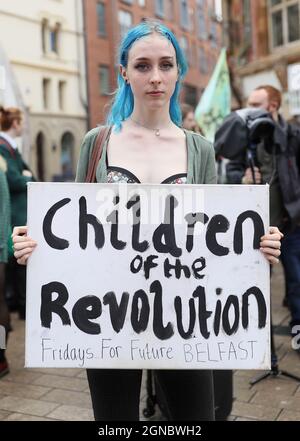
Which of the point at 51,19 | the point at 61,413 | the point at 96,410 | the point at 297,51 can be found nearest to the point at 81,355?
the point at 96,410

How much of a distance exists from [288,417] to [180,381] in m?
1.42

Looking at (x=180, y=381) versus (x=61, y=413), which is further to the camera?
(x=61, y=413)

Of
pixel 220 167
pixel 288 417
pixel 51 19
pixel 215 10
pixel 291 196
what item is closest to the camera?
pixel 288 417

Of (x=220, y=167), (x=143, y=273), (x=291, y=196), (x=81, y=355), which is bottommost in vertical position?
(x=81, y=355)

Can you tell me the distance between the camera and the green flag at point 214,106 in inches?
267

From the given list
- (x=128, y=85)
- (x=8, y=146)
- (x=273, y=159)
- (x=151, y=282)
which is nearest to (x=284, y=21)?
(x=8, y=146)

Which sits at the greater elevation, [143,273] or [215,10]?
[215,10]

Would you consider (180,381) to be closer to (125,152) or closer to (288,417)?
(125,152)

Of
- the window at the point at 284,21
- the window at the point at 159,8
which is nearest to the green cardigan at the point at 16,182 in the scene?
the window at the point at 159,8

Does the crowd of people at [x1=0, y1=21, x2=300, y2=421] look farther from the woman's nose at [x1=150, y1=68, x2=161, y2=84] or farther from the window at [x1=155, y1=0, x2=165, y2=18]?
the window at [x1=155, y1=0, x2=165, y2=18]

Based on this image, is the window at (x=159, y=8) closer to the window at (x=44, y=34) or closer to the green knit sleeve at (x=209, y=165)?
the window at (x=44, y=34)

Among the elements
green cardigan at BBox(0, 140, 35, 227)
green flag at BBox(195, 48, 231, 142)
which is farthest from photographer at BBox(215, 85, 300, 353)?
green flag at BBox(195, 48, 231, 142)

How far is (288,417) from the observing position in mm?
2887
